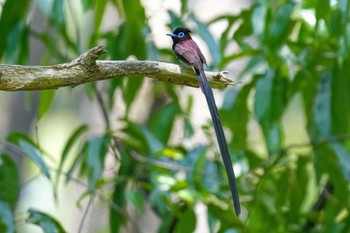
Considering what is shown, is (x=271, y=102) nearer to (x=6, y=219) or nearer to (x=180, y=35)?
(x=180, y=35)

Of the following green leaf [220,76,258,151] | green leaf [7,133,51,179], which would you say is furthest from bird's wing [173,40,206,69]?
green leaf [220,76,258,151]

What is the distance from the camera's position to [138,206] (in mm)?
4426

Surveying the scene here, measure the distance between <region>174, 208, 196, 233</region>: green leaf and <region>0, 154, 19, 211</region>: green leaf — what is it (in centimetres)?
81

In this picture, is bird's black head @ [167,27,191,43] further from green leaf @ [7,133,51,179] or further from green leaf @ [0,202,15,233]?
green leaf @ [0,202,15,233]

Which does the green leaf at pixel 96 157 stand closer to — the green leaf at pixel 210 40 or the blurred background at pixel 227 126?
the blurred background at pixel 227 126

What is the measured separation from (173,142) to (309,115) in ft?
4.69

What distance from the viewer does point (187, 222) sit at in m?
4.26


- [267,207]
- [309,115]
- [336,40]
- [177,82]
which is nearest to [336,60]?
[336,40]

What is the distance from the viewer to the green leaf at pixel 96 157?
4395mm

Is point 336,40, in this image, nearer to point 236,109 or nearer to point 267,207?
point 236,109

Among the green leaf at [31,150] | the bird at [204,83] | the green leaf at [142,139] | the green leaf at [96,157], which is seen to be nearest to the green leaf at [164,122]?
the green leaf at [142,139]

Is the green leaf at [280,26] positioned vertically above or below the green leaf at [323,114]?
above

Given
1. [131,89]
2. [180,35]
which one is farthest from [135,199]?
[180,35]

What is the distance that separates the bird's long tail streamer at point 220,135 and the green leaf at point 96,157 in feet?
4.68
